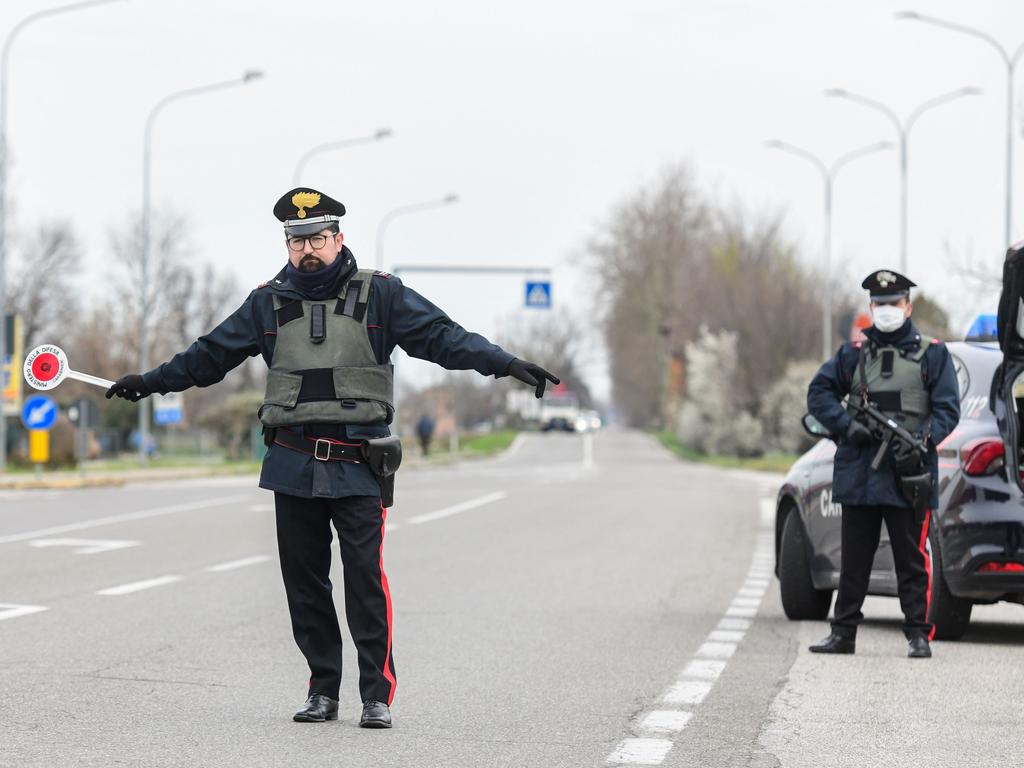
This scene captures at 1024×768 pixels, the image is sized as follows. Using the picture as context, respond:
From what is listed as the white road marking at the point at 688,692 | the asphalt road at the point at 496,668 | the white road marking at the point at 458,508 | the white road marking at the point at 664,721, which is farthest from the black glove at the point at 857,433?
the white road marking at the point at 458,508

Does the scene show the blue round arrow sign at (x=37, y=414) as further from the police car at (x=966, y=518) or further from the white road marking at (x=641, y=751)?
the white road marking at (x=641, y=751)

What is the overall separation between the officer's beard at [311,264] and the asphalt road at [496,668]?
65.2 inches

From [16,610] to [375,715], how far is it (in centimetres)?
488

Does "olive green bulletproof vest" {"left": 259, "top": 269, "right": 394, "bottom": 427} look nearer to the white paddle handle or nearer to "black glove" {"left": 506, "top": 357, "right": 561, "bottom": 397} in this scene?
"black glove" {"left": 506, "top": 357, "right": 561, "bottom": 397}

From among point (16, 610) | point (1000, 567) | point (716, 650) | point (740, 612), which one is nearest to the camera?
point (1000, 567)

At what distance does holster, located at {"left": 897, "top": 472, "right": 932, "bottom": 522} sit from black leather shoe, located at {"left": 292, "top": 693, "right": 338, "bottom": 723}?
3624 millimetres

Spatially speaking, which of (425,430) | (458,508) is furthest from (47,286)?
(458,508)

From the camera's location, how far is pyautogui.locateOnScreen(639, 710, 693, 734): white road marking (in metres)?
7.15

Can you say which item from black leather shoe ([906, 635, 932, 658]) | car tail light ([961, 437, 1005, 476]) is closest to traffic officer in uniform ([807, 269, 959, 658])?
black leather shoe ([906, 635, 932, 658])

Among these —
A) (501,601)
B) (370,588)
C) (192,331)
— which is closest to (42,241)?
(192,331)

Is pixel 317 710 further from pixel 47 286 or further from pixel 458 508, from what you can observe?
pixel 47 286

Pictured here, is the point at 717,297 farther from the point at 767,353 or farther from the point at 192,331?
the point at 192,331

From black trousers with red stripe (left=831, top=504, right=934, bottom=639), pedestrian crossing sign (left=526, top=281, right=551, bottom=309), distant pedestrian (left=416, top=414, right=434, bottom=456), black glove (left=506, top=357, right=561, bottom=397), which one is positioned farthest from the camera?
distant pedestrian (left=416, top=414, right=434, bottom=456)

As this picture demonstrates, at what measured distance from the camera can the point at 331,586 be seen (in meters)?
7.12
